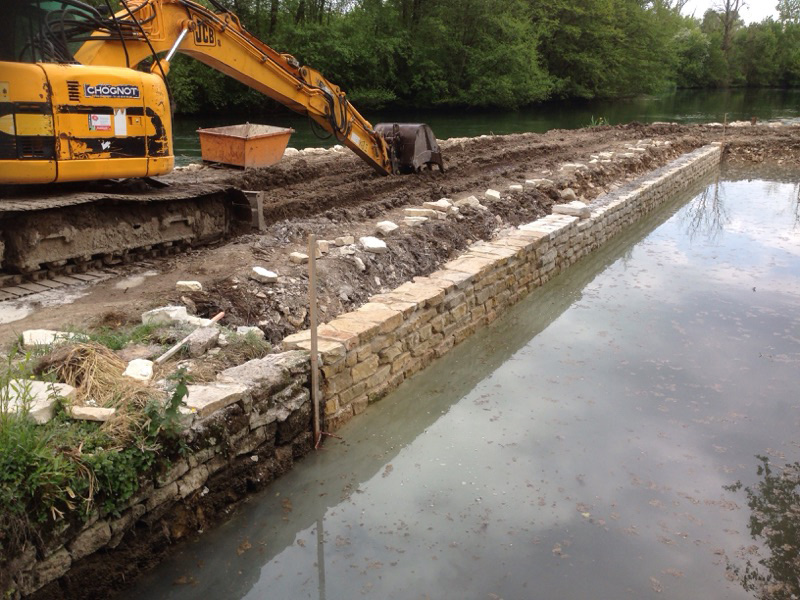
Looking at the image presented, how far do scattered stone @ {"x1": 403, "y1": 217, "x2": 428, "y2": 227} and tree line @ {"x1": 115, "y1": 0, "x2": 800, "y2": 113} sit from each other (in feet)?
71.6

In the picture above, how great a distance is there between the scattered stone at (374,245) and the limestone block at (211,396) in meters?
3.29

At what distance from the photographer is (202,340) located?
14.5ft

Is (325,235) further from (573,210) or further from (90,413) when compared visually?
(90,413)

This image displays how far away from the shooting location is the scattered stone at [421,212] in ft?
27.9

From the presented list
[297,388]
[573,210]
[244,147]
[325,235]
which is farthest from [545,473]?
[244,147]

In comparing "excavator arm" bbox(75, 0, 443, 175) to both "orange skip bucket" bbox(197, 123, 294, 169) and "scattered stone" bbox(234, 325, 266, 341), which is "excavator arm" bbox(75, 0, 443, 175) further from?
"scattered stone" bbox(234, 325, 266, 341)

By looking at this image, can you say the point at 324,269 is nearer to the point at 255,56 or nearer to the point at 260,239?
the point at 260,239

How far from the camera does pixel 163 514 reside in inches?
135

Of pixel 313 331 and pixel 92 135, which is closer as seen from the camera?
pixel 313 331

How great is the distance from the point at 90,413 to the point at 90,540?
0.59m

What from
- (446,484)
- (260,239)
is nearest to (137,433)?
(446,484)

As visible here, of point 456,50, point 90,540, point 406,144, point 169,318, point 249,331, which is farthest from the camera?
point 456,50

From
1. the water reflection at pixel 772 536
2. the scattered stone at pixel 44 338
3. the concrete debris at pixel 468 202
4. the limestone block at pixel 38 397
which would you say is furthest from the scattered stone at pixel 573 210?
the limestone block at pixel 38 397

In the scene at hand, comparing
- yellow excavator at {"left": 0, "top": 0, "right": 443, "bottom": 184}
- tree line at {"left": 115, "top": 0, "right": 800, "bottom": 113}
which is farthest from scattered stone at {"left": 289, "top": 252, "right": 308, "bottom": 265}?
tree line at {"left": 115, "top": 0, "right": 800, "bottom": 113}
